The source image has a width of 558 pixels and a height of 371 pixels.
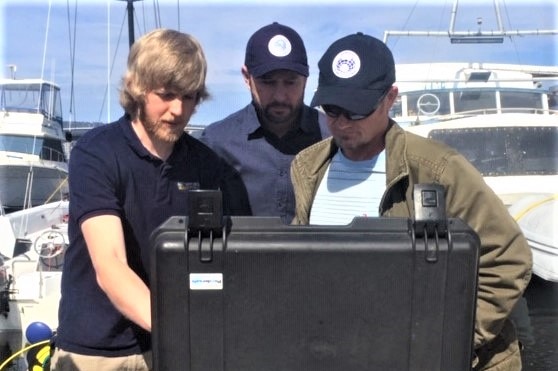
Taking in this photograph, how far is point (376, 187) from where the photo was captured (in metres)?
1.72

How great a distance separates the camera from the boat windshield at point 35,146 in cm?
1780

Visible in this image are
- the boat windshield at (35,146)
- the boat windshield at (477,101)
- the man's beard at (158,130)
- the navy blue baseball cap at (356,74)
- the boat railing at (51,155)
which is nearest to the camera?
the navy blue baseball cap at (356,74)

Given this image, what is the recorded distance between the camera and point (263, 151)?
254 cm

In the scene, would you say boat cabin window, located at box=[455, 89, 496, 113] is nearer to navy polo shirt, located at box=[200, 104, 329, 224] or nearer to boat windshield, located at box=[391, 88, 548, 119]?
boat windshield, located at box=[391, 88, 548, 119]

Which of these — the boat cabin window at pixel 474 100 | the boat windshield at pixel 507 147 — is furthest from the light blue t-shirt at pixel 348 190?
the boat cabin window at pixel 474 100

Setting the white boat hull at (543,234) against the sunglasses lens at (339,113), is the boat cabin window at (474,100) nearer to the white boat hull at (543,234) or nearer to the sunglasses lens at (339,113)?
the white boat hull at (543,234)

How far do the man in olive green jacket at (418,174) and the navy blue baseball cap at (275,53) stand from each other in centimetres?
62

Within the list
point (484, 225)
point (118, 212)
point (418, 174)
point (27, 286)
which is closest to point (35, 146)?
point (27, 286)

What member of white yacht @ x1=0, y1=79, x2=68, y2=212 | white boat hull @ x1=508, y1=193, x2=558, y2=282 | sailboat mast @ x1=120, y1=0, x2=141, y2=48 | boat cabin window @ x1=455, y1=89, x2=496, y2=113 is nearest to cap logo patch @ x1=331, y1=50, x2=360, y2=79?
white boat hull @ x1=508, y1=193, x2=558, y2=282

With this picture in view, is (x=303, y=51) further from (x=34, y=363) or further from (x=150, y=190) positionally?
(x=34, y=363)

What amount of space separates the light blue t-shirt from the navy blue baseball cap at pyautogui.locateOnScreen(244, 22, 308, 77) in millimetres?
601

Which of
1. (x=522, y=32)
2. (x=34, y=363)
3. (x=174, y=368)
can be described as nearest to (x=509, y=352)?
(x=174, y=368)

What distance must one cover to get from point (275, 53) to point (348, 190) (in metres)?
0.78

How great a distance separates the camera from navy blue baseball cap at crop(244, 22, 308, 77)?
237 cm
